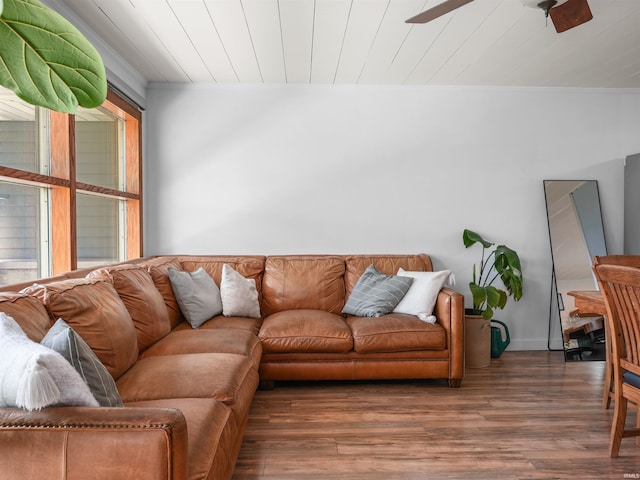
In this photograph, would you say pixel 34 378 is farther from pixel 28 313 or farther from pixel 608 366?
pixel 608 366

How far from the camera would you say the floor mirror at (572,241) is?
4207mm

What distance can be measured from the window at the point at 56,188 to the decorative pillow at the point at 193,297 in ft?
2.04

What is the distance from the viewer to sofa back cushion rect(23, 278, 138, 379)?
1.89 m

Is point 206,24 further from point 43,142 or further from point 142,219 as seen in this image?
point 142,219

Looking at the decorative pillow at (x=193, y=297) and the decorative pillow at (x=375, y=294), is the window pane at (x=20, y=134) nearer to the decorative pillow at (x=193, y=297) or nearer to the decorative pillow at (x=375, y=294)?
the decorative pillow at (x=193, y=297)

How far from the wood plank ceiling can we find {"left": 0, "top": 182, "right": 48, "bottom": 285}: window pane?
1131mm

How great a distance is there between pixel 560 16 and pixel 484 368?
8.72ft

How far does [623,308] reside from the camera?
216 cm

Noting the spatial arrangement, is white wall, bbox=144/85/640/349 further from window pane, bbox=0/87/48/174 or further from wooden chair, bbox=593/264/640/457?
wooden chair, bbox=593/264/640/457

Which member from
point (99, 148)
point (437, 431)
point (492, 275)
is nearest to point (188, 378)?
point (437, 431)

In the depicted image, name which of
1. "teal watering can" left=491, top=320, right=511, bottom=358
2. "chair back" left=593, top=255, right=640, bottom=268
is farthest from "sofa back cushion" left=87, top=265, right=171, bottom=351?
"chair back" left=593, top=255, right=640, bottom=268

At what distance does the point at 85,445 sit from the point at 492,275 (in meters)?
3.86

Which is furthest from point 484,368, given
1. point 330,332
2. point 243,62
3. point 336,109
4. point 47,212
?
point 47,212

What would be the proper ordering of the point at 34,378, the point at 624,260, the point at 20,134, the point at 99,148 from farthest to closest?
1. the point at 99,148
2. the point at 624,260
3. the point at 20,134
4. the point at 34,378
